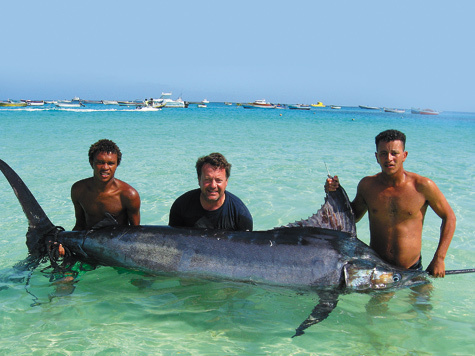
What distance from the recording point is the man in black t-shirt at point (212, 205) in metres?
3.81

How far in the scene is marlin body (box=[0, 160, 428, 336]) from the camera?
3.37 m

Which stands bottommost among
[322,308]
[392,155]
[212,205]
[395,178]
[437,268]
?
[322,308]

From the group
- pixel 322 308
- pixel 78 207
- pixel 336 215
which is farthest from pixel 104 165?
pixel 322 308

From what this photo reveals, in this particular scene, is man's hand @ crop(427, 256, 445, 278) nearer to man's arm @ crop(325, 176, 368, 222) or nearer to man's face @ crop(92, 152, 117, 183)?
man's arm @ crop(325, 176, 368, 222)

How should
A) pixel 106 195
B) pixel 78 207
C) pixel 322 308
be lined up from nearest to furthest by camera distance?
pixel 322 308 < pixel 106 195 < pixel 78 207

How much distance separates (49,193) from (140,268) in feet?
17.5

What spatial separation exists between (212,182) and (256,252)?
0.79 meters

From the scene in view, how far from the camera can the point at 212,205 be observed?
13.0ft

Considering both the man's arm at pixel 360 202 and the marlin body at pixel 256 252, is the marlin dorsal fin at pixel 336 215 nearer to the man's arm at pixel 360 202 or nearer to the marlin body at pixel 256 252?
the marlin body at pixel 256 252

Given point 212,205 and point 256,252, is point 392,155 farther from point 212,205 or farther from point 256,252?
point 212,205

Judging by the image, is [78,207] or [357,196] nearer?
[357,196]

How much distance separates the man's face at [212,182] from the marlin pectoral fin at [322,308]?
1.31 meters

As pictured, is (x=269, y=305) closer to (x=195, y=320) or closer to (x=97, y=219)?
(x=195, y=320)

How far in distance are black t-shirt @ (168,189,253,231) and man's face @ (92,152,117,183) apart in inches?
30.6
